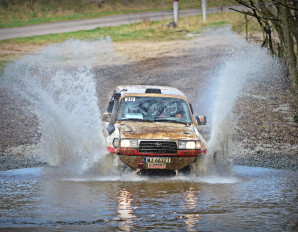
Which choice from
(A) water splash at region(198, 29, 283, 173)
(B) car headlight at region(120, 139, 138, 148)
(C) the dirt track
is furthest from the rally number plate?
(A) water splash at region(198, 29, 283, 173)

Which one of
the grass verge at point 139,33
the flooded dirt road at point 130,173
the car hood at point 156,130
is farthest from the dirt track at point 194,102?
the car hood at point 156,130

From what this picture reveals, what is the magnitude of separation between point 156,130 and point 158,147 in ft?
1.21

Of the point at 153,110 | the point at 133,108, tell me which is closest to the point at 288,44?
the point at 153,110

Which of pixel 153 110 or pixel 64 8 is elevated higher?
pixel 64 8

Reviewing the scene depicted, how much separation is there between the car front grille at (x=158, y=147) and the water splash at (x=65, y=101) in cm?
88

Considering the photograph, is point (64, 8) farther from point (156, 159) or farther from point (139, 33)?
point (156, 159)

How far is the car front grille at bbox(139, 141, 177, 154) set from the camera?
11.9 meters

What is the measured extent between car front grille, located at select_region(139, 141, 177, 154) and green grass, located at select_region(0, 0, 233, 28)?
83.6 ft

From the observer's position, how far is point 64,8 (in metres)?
46.7

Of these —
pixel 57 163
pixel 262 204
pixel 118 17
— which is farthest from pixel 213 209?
pixel 118 17

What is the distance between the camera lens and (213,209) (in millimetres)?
9633

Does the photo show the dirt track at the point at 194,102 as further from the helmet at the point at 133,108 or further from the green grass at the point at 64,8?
the green grass at the point at 64,8

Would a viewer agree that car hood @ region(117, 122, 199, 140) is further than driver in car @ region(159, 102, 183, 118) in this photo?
No

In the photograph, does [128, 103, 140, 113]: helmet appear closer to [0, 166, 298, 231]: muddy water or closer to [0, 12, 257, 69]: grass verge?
[0, 166, 298, 231]: muddy water
